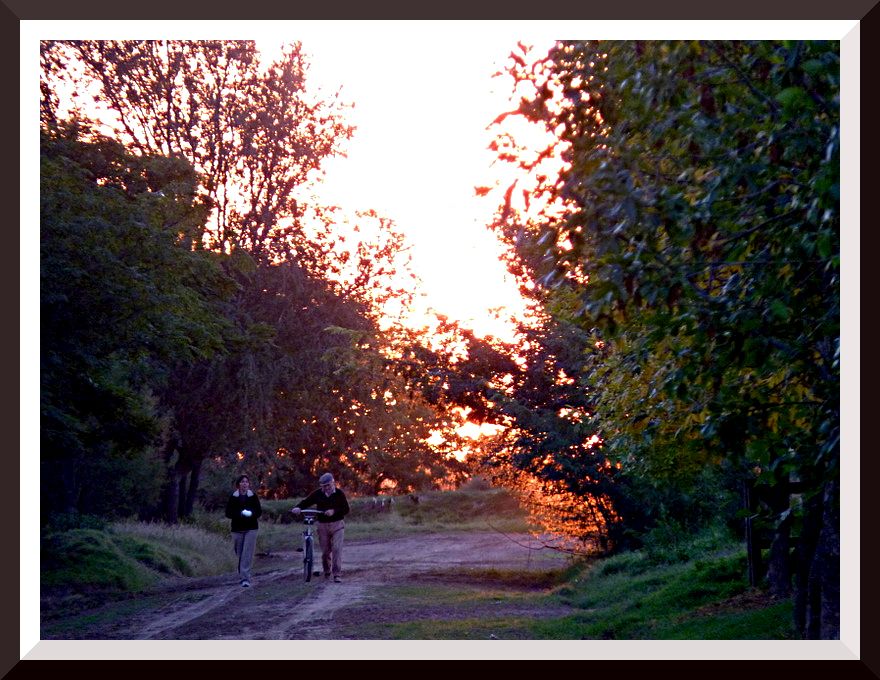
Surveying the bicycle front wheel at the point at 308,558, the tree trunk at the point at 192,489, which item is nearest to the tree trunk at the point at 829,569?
the bicycle front wheel at the point at 308,558

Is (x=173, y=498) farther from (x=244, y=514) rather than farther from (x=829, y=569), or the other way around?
(x=829, y=569)

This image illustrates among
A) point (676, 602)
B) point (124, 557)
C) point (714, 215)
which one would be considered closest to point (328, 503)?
point (124, 557)

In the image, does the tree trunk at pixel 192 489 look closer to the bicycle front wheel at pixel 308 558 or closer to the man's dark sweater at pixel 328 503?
the bicycle front wheel at pixel 308 558

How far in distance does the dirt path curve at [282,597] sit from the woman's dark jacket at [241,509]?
104 centimetres

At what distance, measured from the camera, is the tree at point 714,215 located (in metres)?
5.85

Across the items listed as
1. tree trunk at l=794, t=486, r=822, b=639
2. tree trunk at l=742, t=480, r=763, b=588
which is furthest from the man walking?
tree trunk at l=794, t=486, r=822, b=639

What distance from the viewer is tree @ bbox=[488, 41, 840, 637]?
19.2 feet

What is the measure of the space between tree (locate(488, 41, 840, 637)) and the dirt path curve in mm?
6395

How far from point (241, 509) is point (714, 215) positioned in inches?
486

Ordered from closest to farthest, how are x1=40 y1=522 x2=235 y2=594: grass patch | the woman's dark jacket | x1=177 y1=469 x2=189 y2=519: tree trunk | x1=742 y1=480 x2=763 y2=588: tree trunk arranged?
x1=742 y1=480 x2=763 y2=588: tree trunk, the woman's dark jacket, x1=40 y1=522 x2=235 y2=594: grass patch, x1=177 y1=469 x2=189 y2=519: tree trunk

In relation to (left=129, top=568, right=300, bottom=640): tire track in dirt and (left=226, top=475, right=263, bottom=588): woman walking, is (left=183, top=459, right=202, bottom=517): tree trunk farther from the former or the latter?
(left=129, top=568, right=300, bottom=640): tire track in dirt
